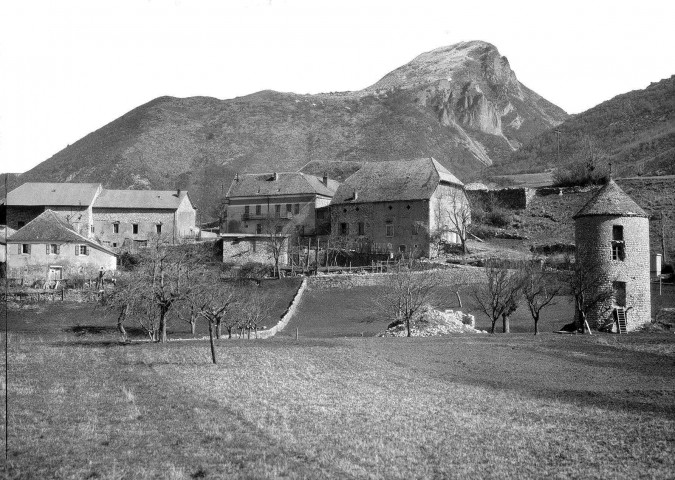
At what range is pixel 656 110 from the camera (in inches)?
5684

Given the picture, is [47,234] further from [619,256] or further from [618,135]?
[618,135]

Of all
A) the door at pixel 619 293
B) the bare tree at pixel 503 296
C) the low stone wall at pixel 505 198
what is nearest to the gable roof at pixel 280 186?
the low stone wall at pixel 505 198

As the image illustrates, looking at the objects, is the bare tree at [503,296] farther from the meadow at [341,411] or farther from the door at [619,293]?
the meadow at [341,411]

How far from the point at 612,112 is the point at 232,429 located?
14472 centimetres

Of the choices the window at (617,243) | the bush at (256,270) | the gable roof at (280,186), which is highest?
the gable roof at (280,186)

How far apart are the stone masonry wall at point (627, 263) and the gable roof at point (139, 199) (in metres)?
49.7

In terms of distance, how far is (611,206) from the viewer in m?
47.5

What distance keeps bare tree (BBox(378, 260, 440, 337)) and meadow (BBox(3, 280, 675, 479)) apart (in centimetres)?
998

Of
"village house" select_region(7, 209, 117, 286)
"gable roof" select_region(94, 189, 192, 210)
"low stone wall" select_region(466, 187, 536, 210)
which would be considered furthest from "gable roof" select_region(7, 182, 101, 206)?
"low stone wall" select_region(466, 187, 536, 210)

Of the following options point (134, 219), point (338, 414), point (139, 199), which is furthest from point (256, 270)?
point (338, 414)

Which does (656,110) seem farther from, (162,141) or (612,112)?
(162,141)

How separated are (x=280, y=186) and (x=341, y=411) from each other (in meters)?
69.6

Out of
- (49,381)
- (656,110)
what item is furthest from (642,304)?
(656,110)

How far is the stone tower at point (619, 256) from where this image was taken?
4662 centimetres
